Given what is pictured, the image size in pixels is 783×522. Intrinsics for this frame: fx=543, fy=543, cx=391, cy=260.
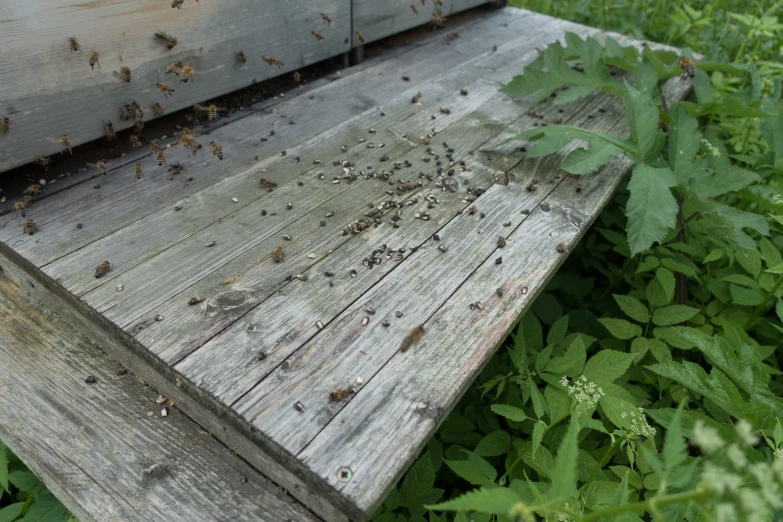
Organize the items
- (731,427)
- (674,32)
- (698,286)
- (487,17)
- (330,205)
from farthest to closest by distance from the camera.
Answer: (674,32) < (487,17) < (698,286) < (330,205) < (731,427)

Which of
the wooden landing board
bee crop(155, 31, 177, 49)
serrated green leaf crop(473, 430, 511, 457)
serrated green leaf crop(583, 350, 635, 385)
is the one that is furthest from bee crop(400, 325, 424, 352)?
bee crop(155, 31, 177, 49)

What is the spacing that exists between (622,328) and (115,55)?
115 inches

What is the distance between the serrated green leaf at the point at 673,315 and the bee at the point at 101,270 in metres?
2.57

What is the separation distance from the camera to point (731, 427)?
1976 millimetres

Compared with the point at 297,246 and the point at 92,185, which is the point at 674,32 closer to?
the point at 297,246

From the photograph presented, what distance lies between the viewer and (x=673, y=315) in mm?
2797

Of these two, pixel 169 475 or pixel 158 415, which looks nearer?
pixel 169 475

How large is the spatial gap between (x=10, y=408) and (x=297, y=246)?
124cm

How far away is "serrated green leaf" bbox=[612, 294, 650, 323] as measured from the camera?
2830mm

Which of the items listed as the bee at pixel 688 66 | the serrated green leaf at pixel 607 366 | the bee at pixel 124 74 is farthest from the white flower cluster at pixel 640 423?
the bee at pixel 124 74

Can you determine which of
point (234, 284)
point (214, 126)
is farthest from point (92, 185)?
point (234, 284)

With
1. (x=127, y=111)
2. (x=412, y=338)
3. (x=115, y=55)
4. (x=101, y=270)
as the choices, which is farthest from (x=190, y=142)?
(x=412, y=338)

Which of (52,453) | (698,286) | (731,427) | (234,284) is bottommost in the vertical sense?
(698,286)

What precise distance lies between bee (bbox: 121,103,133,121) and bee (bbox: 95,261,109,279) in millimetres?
1062
